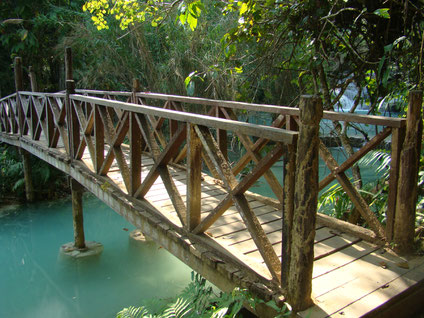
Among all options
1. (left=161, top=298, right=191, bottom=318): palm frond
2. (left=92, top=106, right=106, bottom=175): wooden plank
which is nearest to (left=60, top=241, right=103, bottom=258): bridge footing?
(left=92, top=106, right=106, bottom=175): wooden plank

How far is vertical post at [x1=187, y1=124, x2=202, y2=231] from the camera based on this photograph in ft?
8.52

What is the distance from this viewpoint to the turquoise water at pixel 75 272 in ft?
16.7

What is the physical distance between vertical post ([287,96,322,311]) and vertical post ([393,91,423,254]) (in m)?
0.93

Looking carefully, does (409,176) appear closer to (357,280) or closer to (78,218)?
(357,280)

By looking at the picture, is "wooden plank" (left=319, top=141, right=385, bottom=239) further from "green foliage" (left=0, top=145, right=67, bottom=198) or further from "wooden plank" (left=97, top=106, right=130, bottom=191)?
"green foliage" (left=0, top=145, right=67, bottom=198)

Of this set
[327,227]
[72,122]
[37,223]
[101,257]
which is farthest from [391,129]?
[37,223]

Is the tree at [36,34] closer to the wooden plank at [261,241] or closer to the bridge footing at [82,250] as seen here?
→ the bridge footing at [82,250]

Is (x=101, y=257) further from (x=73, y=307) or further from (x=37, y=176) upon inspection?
(x=37, y=176)

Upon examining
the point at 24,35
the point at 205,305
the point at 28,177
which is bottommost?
the point at 28,177

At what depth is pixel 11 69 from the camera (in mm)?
11039

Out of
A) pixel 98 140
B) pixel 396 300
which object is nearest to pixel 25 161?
pixel 98 140

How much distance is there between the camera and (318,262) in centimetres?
249

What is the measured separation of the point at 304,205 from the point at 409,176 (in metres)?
1.00

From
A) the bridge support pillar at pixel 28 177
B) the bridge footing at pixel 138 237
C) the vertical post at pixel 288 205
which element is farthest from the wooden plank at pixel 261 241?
the bridge support pillar at pixel 28 177
